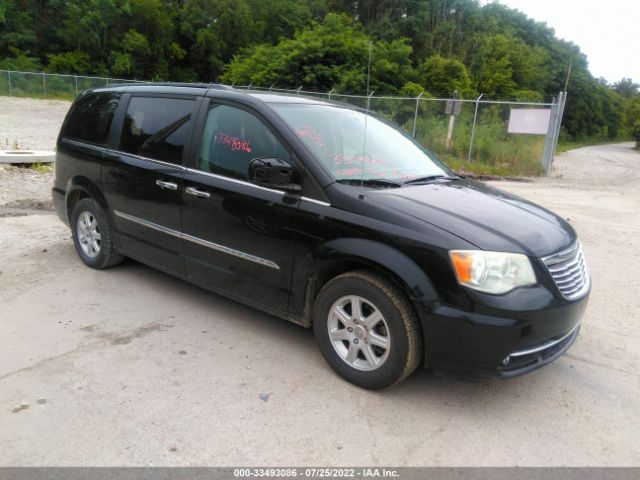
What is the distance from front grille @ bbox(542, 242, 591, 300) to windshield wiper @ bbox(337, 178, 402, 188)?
45.1 inches

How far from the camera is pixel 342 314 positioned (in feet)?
10.9

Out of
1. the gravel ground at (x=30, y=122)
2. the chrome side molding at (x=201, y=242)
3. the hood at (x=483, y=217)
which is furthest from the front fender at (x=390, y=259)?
the gravel ground at (x=30, y=122)

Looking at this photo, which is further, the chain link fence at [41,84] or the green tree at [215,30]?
the green tree at [215,30]

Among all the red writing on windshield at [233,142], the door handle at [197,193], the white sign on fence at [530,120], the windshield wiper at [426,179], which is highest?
the white sign on fence at [530,120]

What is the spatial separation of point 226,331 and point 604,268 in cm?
453

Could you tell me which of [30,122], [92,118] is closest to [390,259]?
[92,118]

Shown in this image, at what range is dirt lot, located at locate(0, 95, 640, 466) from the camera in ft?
8.92

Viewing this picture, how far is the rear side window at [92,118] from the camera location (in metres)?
4.99

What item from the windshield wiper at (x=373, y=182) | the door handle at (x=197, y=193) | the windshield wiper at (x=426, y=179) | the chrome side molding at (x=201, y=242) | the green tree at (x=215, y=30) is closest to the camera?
the windshield wiper at (x=373, y=182)

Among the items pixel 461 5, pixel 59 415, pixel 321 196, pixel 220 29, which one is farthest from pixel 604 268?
pixel 220 29

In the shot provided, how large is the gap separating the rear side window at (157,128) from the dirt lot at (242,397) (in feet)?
4.24

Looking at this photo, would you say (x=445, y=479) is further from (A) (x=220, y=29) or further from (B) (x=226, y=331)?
(A) (x=220, y=29)

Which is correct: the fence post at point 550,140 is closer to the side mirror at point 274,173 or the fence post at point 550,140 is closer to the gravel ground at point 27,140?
the gravel ground at point 27,140

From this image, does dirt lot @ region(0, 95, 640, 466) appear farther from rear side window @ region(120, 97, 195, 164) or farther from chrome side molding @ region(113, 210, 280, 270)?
rear side window @ region(120, 97, 195, 164)
